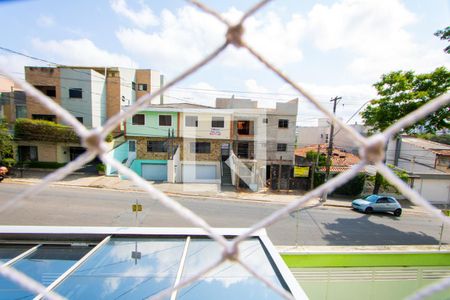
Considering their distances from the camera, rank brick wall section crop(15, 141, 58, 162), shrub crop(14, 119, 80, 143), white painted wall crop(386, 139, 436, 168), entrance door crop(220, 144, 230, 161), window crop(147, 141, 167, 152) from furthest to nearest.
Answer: entrance door crop(220, 144, 230, 161), white painted wall crop(386, 139, 436, 168), window crop(147, 141, 167, 152), brick wall section crop(15, 141, 58, 162), shrub crop(14, 119, 80, 143)

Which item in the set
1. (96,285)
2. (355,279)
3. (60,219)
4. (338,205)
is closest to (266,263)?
(96,285)

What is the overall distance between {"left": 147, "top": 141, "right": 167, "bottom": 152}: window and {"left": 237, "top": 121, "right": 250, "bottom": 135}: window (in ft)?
18.0

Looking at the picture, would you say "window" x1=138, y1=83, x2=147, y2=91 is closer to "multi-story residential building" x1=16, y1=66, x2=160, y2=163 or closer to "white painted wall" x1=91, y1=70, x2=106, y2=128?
"white painted wall" x1=91, y1=70, x2=106, y2=128

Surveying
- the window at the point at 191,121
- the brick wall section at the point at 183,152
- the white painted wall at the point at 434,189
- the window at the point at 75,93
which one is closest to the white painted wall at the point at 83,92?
the window at the point at 75,93

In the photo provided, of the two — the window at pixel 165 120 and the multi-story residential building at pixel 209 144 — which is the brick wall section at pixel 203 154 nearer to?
the multi-story residential building at pixel 209 144

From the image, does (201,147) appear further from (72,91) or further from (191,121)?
(72,91)

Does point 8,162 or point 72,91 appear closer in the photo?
point 8,162

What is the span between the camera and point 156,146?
1683 centimetres

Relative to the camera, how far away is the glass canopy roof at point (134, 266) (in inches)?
104

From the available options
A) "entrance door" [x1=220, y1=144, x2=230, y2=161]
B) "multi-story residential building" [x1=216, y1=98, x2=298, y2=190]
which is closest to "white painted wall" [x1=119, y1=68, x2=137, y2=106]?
"entrance door" [x1=220, y1=144, x2=230, y2=161]

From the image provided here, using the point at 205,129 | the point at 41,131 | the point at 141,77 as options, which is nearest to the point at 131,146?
the point at 205,129

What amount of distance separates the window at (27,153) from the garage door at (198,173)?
1023 cm

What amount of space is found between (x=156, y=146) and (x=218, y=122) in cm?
463

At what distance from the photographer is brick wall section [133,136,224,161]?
16609 millimetres
